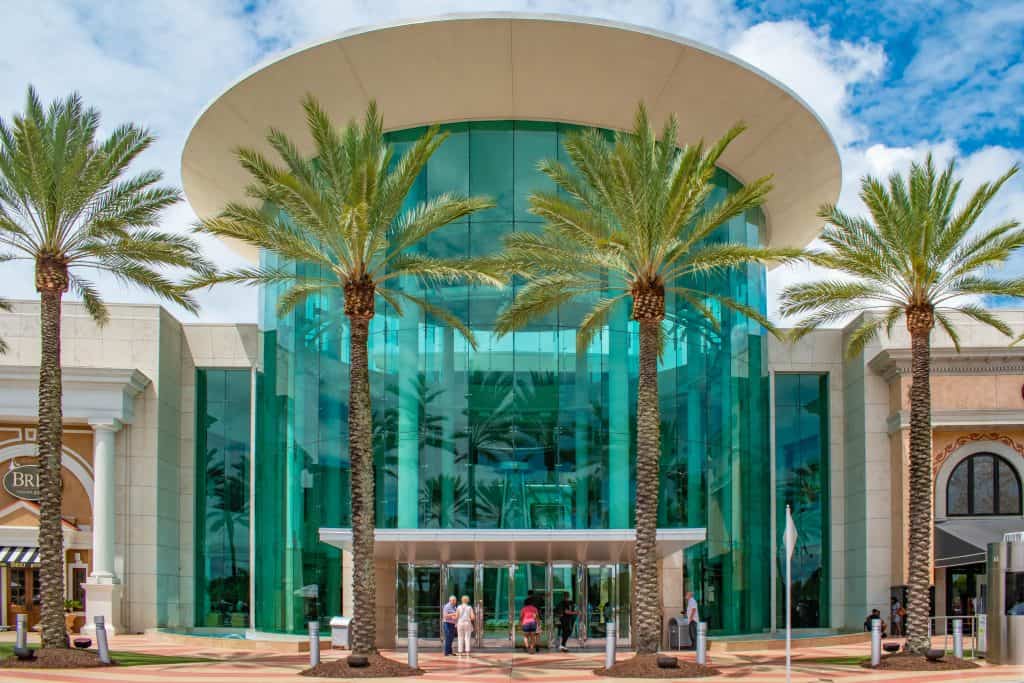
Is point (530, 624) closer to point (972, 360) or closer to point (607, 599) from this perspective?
point (607, 599)

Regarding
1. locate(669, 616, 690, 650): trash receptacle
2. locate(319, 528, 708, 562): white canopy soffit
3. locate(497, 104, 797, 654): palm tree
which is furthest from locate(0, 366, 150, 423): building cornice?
locate(669, 616, 690, 650): trash receptacle

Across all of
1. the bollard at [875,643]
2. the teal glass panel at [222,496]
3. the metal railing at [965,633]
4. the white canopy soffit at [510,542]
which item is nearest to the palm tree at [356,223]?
the white canopy soffit at [510,542]

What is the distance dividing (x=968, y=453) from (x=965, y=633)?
5.55m

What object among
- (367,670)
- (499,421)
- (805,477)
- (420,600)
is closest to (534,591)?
(420,600)

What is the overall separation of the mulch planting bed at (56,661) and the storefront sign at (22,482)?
13029mm

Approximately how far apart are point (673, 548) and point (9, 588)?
20.9 metres

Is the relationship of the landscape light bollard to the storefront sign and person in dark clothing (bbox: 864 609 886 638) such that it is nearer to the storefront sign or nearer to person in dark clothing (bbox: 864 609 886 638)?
the storefront sign

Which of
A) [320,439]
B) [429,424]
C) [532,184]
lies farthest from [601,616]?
[532,184]

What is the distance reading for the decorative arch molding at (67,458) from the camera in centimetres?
3828

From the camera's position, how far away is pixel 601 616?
3297 centimetres

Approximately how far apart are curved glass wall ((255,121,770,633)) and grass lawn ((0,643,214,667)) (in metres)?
6.96

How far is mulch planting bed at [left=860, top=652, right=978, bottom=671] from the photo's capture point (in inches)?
998

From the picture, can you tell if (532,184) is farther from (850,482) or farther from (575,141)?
(850,482)

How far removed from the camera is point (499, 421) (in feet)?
110
